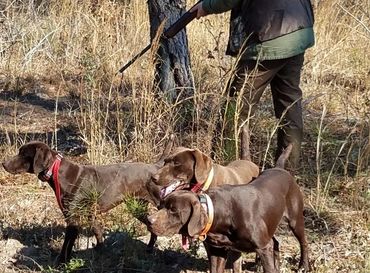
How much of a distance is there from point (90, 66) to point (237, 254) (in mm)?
2616

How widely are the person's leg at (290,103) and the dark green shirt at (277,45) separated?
0.61ft

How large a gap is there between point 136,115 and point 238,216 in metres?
2.32

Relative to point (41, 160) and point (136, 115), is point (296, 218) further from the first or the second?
point (136, 115)

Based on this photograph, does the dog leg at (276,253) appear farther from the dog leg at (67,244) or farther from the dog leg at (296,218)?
the dog leg at (67,244)

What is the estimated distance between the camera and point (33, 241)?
573cm

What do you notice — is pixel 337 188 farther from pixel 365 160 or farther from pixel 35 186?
pixel 35 186

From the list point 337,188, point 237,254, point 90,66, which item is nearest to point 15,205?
point 90,66

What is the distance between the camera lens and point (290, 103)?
20.2 feet

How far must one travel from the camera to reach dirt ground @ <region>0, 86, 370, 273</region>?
528 cm

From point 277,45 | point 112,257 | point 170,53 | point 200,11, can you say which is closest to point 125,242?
point 112,257

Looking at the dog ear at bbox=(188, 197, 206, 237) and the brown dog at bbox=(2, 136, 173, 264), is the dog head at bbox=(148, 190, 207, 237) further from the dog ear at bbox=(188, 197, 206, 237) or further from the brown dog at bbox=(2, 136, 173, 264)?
the brown dog at bbox=(2, 136, 173, 264)

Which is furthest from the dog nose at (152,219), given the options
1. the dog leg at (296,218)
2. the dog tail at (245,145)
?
the dog tail at (245,145)

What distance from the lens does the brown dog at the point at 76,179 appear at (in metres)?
5.35

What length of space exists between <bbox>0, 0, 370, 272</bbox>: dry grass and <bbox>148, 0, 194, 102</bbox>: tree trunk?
206 millimetres
